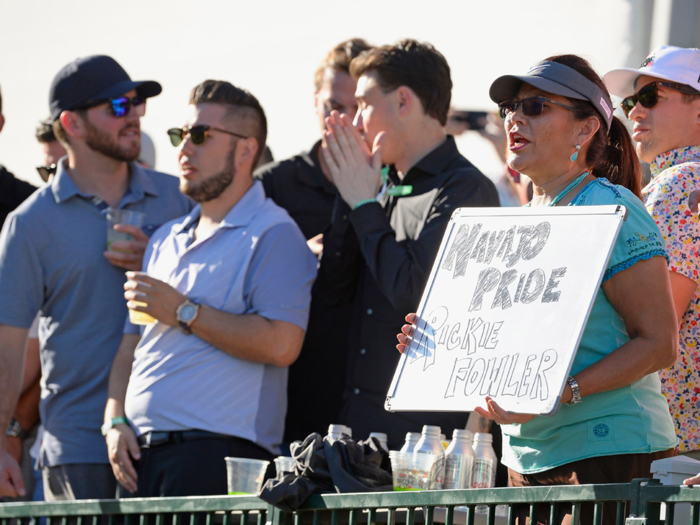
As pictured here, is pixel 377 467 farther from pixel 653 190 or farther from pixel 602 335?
pixel 653 190

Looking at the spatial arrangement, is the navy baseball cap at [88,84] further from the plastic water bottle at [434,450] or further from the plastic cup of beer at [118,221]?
the plastic water bottle at [434,450]

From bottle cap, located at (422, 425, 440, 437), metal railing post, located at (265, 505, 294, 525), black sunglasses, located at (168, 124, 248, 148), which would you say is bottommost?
metal railing post, located at (265, 505, 294, 525)

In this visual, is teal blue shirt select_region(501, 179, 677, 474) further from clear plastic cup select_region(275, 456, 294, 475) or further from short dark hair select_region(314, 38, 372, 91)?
short dark hair select_region(314, 38, 372, 91)

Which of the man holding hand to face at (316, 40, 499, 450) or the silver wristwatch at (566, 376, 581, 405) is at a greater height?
the man holding hand to face at (316, 40, 499, 450)

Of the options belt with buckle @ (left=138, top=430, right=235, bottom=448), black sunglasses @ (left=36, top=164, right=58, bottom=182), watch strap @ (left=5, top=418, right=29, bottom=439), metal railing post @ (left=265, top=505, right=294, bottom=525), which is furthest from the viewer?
black sunglasses @ (left=36, top=164, right=58, bottom=182)

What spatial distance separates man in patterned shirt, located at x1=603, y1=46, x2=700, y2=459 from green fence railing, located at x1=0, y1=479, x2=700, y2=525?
0.73 meters

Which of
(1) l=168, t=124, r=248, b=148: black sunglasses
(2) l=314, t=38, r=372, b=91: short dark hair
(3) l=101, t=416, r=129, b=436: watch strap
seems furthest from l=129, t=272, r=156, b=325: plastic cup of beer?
(2) l=314, t=38, r=372, b=91: short dark hair

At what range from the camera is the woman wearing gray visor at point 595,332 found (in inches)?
93.0

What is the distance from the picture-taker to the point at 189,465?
3.75 m

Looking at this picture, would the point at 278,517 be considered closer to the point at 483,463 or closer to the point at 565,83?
the point at 483,463

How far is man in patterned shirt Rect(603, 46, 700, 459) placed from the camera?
309cm

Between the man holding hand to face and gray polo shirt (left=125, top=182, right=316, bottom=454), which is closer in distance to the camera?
the man holding hand to face

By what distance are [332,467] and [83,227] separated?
81.5 inches

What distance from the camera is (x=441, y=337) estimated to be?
262cm
